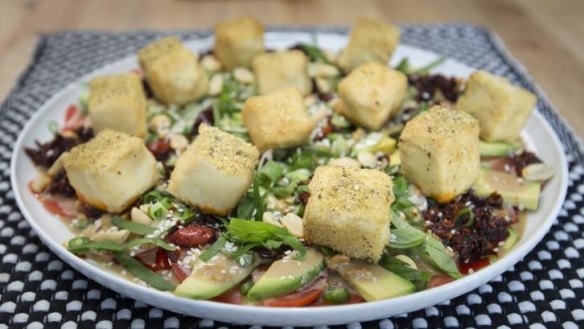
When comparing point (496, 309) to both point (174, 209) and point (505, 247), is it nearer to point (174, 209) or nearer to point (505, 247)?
point (505, 247)

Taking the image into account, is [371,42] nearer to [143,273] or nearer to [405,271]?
[405,271]

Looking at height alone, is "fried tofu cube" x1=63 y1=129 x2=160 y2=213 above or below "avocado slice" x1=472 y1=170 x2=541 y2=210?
above

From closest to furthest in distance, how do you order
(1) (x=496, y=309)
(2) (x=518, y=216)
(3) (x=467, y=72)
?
(1) (x=496, y=309)
(2) (x=518, y=216)
(3) (x=467, y=72)

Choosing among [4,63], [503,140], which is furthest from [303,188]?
[4,63]

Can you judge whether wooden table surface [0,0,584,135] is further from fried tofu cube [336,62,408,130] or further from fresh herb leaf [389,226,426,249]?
fresh herb leaf [389,226,426,249]

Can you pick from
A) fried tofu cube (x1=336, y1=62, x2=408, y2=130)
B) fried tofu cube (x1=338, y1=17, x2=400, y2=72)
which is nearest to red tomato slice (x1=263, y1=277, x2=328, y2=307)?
fried tofu cube (x1=336, y1=62, x2=408, y2=130)

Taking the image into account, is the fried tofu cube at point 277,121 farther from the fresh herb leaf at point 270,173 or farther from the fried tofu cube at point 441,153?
the fried tofu cube at point 441,153
